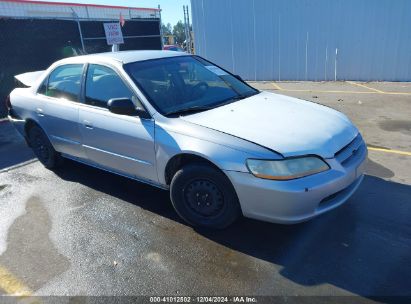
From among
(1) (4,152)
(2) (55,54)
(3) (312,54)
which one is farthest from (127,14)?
(1) (4,152)

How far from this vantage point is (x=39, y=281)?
2887 millimetres

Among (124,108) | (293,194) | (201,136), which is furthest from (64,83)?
(293,194)

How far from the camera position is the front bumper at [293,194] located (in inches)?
110

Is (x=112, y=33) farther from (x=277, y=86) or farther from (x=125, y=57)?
(x=125, y=57)

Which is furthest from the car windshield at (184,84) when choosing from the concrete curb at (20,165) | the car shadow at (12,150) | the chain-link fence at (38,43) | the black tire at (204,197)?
the chain-link fence at (38,43)

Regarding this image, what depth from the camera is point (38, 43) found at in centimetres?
1176

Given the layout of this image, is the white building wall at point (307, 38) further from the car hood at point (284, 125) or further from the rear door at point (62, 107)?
the rear door at point (62, 107)

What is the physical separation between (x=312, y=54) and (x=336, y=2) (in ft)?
5.61

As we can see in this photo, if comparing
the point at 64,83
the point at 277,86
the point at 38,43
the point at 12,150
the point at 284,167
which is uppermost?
the point at 38,43

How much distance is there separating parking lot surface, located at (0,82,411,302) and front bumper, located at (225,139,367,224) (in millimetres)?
388

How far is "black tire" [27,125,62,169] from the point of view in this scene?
16.2 feet

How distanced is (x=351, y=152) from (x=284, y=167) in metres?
0.82

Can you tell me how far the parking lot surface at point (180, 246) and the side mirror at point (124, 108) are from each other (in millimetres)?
1118

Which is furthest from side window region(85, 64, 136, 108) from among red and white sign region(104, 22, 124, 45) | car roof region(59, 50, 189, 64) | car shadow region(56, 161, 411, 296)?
red and white sign region(104, 22, 124, 45)
